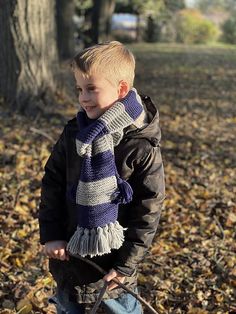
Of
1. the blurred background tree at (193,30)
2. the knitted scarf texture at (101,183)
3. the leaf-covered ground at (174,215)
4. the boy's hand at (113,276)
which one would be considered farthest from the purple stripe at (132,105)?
the blurred background tree at (193,30)

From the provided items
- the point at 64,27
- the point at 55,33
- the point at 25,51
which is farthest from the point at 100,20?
the point at 25,51

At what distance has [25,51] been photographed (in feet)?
23.0

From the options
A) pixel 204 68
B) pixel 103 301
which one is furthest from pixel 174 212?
pixel 204 68

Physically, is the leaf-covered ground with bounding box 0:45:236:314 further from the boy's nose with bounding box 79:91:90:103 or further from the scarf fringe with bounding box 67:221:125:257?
the boy's nose with bounding box 79:91:90:103

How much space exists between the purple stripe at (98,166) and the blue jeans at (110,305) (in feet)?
2.25

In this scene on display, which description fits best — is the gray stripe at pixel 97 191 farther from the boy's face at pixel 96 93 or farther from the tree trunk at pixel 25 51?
the tree trunk at pixel 25 51

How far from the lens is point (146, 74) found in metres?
13.0

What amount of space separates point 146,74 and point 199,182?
23.9ft

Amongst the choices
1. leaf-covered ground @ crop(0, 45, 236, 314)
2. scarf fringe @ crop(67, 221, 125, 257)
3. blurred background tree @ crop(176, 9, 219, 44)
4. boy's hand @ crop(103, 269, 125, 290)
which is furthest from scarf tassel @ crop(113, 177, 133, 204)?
blurred background tree @ crop(176, 9, 219, 44)

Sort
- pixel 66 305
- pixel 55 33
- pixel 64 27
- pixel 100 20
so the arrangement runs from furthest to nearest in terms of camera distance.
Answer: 1. pixel 100 20
2. pixel 64 27
3. pixel 55 33
4. pixel 66 305

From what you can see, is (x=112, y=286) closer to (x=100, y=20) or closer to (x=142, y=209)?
(x=142, y=209)

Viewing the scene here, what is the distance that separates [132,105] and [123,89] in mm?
83

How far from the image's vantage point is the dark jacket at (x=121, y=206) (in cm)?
226

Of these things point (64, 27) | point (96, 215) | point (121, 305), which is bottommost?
point (64, 27)
